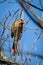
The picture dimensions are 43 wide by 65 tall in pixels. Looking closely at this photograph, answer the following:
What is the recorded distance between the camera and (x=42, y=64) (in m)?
3.44

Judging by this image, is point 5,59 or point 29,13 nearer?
point 5,59

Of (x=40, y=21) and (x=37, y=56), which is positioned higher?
(x=40, y=21)

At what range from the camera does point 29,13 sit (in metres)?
3.61

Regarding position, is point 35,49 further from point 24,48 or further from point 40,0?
point 40,0

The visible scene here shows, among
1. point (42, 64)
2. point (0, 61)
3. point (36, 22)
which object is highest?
point (0, 61)

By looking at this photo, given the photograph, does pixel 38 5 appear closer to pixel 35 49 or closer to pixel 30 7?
pixel 30 7

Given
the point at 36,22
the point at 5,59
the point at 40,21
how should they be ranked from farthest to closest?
the point at 36,22
the point at 40,21
the point at 5,59

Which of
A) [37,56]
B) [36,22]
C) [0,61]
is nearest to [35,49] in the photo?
[37,56]

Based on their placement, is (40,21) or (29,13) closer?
(40,21)

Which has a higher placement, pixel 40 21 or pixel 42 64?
pixel 40 21

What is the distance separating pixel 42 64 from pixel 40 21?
61 cm

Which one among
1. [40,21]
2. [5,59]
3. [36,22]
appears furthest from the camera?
[36,22]

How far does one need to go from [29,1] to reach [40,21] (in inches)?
17.0

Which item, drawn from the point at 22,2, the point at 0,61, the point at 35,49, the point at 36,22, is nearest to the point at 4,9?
the point at 22,2
